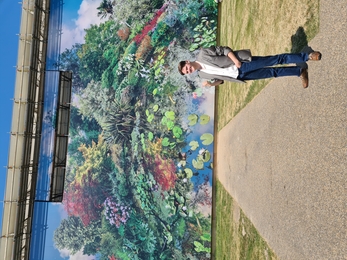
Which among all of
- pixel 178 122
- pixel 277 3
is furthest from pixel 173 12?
pixel 277 3

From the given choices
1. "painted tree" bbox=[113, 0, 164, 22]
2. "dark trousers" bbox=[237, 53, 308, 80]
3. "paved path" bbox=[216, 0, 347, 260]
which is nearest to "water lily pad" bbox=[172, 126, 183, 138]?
"painted tree" bbox=[113, 0, 164, 22]

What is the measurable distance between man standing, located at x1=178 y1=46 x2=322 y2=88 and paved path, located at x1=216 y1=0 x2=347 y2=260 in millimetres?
233

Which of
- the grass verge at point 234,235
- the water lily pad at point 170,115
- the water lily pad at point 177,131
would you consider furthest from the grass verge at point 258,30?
the grass verge at point 234,235

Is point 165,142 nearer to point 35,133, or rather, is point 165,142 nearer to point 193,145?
point 193,145

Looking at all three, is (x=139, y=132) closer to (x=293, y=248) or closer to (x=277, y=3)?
(x=277, y=3)

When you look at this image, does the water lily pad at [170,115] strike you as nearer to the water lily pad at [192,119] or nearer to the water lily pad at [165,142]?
the water lily pad at [192,119]

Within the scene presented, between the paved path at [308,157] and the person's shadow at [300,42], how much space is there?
0.12 meters

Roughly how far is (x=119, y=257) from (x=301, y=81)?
7.90 meters

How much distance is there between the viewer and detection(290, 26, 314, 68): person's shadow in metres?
3.92

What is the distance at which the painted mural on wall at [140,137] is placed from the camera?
9.72 metres

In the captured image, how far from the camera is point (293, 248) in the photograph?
12.1ft

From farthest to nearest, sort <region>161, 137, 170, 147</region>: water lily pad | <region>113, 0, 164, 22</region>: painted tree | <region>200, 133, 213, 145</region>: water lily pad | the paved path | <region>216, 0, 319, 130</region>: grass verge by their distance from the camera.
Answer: <region>113, 0, 164, 22</region>: painted tree → <region>161, 137, 170, 147</region>: water lily pad → <region>200, 133, 213, 145</region>: water lily pad → <region>216, 0, 319, 130</region>: grass verge → the paved path

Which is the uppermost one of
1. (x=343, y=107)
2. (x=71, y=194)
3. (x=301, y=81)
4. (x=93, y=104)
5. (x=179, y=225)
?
(x=93, y=104)

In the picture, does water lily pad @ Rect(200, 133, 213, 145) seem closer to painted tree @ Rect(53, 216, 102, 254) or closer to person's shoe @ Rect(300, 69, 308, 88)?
painted tree @ Rect(53, 216, 102, 254)
